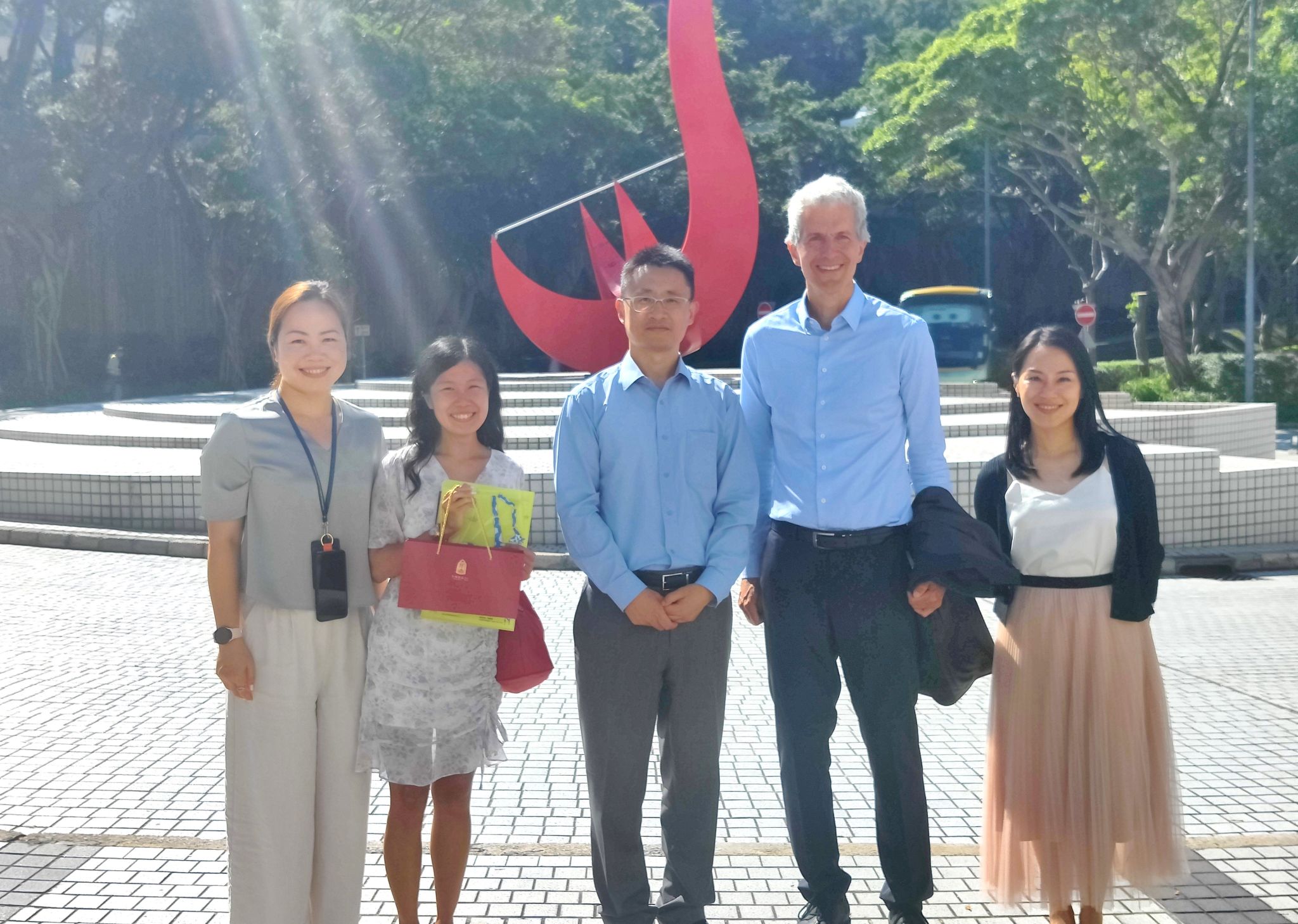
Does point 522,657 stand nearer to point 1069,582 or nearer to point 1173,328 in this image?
point 1069,582

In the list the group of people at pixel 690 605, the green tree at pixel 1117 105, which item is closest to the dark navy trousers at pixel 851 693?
the group of people at pixel 690 605

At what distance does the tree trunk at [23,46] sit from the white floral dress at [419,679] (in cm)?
2403

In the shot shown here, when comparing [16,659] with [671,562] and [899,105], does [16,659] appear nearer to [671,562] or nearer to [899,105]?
[671,562]

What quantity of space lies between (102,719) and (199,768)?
76 centimetres

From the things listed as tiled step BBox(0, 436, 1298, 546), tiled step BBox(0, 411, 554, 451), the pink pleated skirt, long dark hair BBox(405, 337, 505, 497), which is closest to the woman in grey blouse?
long dark hair BBox(405, 337, 505, 497)

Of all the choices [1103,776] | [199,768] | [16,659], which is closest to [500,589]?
[1103,776]

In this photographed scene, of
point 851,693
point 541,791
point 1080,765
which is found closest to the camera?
point 1080,765

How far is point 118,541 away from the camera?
805 centimetres

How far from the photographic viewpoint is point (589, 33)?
30641 millimetres

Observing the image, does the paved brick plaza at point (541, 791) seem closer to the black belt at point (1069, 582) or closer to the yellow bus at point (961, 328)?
the black belt at point (1069, 582)

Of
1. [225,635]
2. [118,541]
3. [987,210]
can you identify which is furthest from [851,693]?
[987,210]

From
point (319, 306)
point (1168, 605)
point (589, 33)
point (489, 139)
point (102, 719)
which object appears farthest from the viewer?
point (589, 33)

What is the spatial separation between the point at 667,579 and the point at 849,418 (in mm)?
606

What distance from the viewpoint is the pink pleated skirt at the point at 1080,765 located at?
2799 millimetres
